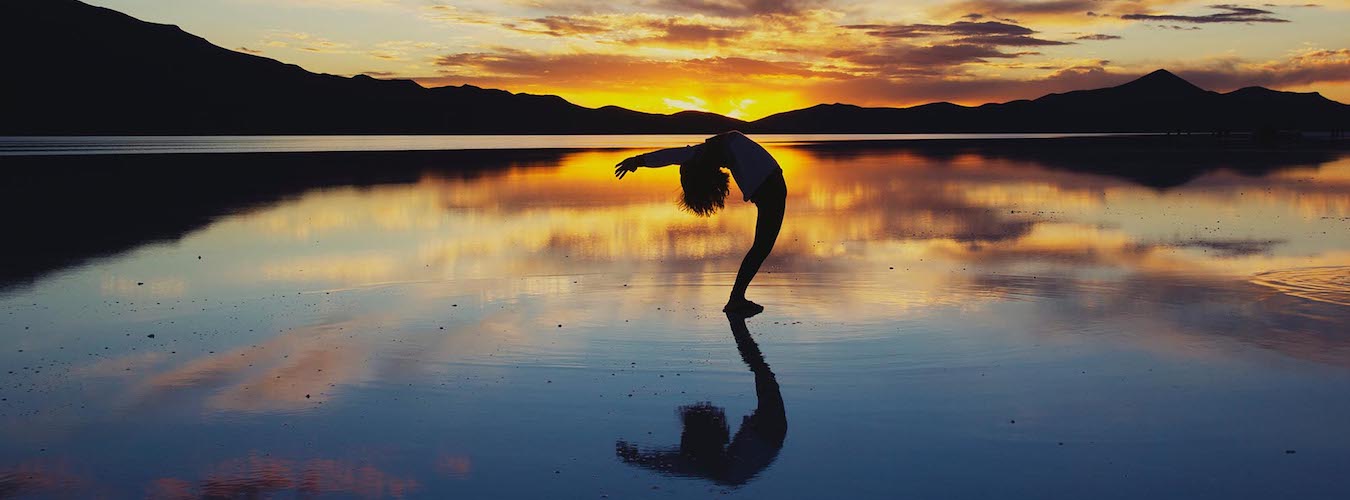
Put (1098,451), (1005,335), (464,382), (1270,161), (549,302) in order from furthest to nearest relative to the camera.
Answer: (1270,161) < (549,302) < (1005,335) < (464,382) < (1098,451)

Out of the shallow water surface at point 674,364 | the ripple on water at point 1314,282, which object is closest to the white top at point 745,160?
the shallow water surface at point 674,364

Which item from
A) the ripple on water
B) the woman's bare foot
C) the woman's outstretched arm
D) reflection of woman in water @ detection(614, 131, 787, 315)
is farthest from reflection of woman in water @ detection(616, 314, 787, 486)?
the ripple on water

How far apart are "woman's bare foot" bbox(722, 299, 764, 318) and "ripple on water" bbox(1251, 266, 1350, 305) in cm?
576

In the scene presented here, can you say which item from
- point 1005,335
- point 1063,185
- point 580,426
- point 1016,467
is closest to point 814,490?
point 1016,467

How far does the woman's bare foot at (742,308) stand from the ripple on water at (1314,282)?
18.9 feet

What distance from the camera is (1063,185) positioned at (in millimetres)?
31031

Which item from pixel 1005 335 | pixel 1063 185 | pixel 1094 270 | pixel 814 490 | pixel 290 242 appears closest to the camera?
pixel 814 490

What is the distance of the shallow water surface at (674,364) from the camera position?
17.9 feet

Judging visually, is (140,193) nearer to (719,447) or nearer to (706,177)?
(706,177)

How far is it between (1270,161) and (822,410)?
47493 mm

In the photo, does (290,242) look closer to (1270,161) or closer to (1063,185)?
(1063,185)

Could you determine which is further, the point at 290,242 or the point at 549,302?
the point at 290,242

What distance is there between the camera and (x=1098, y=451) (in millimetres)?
5699

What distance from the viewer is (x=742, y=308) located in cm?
1022
